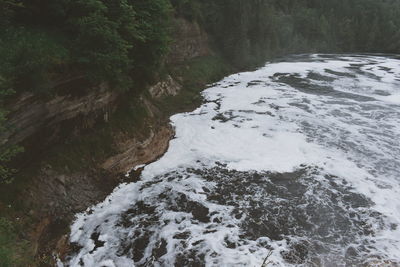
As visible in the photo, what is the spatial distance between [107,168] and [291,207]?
7.17 metres

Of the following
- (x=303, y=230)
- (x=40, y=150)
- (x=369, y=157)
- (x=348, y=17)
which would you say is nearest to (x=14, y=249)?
(x=40, y=150)

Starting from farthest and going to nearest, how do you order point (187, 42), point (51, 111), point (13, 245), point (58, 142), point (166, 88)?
Result: point (187, 42)
point (166, 88)
point (58, 142)
point (51, 111)
point (13, 245)

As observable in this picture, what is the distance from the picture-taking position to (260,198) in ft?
37.1

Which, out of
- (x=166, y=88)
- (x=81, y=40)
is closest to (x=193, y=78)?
(x=166, y=88)

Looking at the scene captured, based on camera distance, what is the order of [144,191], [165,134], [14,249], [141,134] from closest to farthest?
[14,249], [144,191], [141,134], [165,134]

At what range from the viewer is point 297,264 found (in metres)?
8.45

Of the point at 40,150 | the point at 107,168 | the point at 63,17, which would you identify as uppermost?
the point at 63,17

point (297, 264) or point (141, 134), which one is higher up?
point (141, 134)

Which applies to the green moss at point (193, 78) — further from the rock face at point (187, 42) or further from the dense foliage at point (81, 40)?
the dense foliage at point (81, 40)

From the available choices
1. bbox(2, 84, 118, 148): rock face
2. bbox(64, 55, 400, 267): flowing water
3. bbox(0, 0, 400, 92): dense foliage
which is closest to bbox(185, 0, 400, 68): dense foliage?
bbox(0, 0, 400, 92): dense foliage

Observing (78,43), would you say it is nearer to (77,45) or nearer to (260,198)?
(77,45)

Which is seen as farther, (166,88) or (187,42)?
(187,42)

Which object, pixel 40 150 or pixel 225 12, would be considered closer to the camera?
pixel 40 150

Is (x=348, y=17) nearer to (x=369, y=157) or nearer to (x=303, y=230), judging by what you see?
(x=369, y=157)
